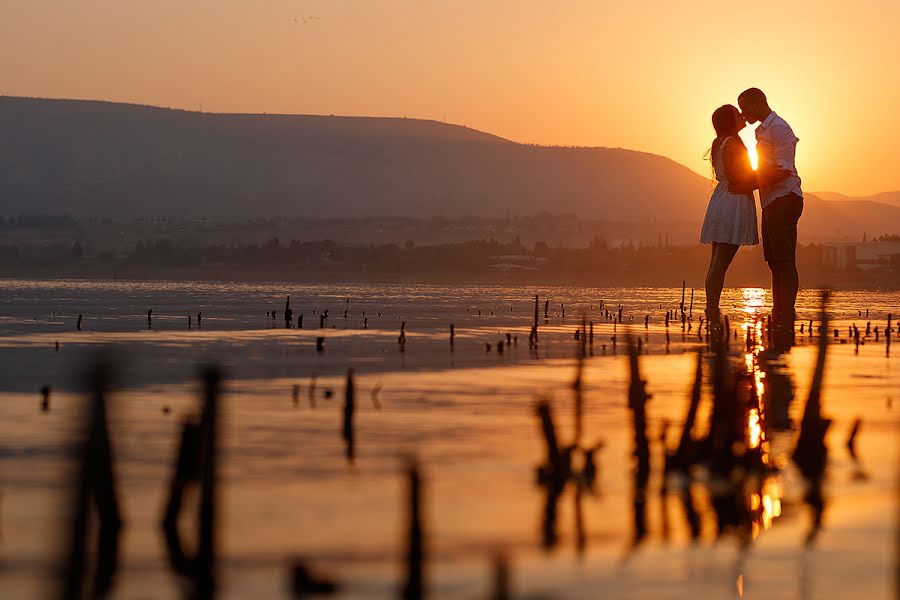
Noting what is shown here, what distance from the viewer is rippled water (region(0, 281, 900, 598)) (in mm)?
7352

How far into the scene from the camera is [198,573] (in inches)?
285

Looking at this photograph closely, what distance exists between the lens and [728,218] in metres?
19.1

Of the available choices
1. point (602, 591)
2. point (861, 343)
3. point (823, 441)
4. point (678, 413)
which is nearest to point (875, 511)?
A: point (823, 441)

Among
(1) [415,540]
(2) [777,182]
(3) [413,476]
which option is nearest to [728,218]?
(2) [777,182]

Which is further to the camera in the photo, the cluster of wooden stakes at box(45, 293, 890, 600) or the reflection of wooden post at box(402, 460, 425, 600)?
the cluster of wooden stakes at box(45, 293, 890, 600)

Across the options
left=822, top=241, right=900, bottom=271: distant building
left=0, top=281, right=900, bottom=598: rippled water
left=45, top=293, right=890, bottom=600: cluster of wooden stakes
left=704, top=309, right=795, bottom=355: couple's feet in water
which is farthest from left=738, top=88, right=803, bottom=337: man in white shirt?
left=822, top=241, right=900, bottom=271: distant building

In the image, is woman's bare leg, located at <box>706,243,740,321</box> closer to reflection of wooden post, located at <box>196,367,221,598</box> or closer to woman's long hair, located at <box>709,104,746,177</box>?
woman's long hair, located at <box>709,104,746,177</box>

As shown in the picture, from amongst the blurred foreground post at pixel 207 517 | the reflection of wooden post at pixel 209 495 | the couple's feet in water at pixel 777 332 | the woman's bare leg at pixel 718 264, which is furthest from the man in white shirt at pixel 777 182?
the reflection of wooden post at pixel 209 495

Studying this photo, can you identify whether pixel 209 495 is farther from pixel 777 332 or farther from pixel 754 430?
pixel 777 332

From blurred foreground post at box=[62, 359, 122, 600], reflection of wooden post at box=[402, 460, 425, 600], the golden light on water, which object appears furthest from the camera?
the golden light on water

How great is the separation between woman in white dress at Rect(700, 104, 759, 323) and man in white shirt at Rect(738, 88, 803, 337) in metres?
0.30

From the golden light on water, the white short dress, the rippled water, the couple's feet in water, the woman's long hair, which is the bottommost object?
the rippled water

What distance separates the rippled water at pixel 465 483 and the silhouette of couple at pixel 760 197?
112 cm

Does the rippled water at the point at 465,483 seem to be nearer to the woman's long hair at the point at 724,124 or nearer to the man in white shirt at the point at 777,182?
the man in white shirt at the point at 777,182
